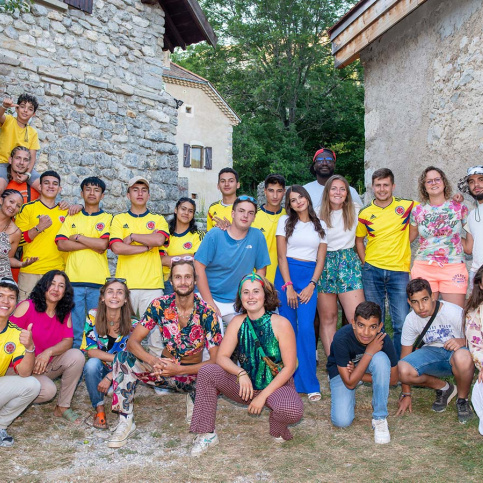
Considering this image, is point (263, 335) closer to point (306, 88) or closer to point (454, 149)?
point (454, 149)

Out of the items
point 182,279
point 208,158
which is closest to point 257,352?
point 182,279

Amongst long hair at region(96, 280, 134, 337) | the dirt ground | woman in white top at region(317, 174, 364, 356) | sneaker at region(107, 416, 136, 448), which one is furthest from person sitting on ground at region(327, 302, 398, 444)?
long hair at region(96, 280, 134, 337)

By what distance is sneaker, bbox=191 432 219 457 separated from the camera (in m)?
3.09

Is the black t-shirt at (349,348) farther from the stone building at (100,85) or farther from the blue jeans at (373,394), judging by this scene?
the stone building at (100,85)

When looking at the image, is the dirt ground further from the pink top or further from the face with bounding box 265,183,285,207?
the face with bounding box 265,183,285,207

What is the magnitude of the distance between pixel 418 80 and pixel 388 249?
2.33 m

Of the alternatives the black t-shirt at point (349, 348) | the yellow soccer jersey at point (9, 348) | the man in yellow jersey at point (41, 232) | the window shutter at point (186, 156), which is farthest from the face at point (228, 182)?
the window shutter at point (186, 156)

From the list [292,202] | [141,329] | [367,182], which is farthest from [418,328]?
[367,182]

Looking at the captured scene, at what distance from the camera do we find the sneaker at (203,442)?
3.09 meters

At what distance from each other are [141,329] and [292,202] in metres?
1.59

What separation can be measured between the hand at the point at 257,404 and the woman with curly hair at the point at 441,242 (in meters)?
1.73

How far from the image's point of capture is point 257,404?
3.14m

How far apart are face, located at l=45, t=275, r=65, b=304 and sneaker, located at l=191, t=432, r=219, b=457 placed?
4.77ft

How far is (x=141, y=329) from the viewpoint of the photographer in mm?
3488
